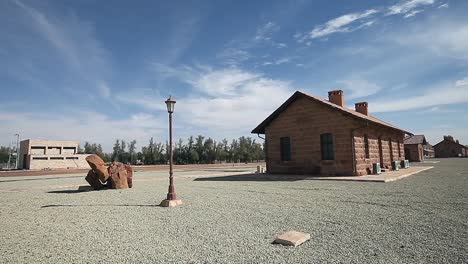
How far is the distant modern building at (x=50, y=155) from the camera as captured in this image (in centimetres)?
5725

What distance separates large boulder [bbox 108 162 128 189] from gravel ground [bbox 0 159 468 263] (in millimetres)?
4462

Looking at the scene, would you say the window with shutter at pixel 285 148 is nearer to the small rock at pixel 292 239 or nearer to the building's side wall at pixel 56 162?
the small rock at pixel 292 239

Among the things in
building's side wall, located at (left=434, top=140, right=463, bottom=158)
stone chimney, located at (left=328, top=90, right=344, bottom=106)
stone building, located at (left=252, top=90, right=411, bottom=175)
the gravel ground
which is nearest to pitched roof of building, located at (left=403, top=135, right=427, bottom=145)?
stone building, located at (left=252, top=90, right=411, bottom=175)

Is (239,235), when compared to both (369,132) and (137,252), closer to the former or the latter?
(137,252)

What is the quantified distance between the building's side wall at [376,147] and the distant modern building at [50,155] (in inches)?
2053

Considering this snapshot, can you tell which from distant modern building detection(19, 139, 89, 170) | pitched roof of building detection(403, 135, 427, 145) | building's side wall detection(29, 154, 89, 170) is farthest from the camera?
distant modern building detection(19, 139, 89, 170)

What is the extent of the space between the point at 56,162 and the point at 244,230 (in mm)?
62971

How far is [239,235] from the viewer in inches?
210

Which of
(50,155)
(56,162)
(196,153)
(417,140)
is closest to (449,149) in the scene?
(417,140)

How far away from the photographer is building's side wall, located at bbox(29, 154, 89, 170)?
56.5 metres

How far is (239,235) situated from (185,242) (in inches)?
37.9

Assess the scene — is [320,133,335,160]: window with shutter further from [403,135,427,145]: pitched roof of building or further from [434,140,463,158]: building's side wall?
[434,140,463,158]: building's side wall

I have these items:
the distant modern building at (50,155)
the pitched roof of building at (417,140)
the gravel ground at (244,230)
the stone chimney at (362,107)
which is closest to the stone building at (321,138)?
the stone chimney at (362,107)

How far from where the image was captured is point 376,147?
18844 mm
